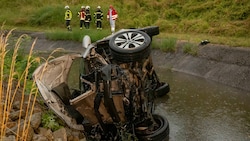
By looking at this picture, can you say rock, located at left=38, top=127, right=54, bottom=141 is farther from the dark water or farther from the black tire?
the dark water

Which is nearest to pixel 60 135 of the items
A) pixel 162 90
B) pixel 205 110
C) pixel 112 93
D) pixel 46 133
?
pixel 46 133

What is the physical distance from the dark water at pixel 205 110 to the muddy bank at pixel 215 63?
37 cm

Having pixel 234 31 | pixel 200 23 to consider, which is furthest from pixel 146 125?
pixel 200 23

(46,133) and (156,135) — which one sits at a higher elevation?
(46,133)

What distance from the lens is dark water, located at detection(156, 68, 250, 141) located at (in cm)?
900

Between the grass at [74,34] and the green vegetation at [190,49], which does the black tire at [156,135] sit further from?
the grass at [74,34]

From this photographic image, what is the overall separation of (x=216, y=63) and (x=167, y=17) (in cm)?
961

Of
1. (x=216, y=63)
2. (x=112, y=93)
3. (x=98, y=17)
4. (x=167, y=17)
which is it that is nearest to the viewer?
(x=112, y=93)

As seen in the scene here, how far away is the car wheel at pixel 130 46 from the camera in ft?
26.0

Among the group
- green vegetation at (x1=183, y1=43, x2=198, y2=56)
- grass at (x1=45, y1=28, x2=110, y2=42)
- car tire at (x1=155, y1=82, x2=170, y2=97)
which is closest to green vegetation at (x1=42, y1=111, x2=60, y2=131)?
car tire at (x1=155, y1=82, x2=170, y2=97)

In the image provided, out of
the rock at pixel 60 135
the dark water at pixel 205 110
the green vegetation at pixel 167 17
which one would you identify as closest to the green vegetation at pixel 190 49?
the green vegetation at pixel 167 17

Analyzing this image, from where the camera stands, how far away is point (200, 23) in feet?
66.3

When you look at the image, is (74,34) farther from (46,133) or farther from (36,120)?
(46,133)

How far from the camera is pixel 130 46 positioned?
8.26 m
